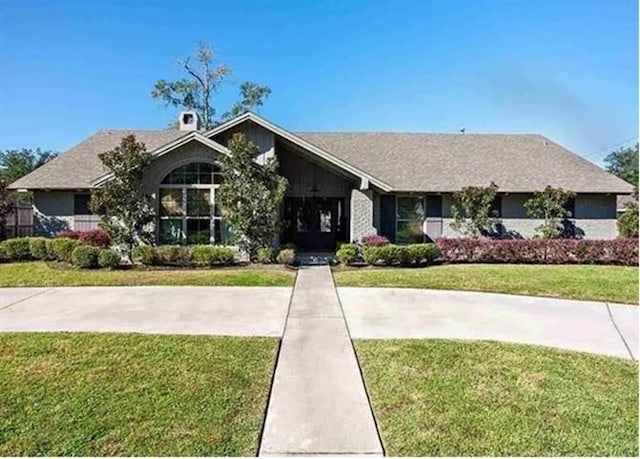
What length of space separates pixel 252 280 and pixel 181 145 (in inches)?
246

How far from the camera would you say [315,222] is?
65.3 ft

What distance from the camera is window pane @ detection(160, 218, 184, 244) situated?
16.4 meters

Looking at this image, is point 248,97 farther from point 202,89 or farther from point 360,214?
point 360,214

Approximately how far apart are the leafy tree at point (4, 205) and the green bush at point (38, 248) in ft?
11.3

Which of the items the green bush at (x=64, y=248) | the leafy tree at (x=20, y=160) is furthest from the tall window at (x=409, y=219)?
the leafy tree at (x=20, y=160)

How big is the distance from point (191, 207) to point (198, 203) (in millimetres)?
281

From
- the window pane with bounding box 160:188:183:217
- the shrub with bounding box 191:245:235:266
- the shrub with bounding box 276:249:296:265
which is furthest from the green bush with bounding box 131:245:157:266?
the shrub with bounding box 276:249:296:265

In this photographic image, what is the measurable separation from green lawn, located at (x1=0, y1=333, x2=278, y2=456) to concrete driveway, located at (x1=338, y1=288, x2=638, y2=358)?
8.02ft

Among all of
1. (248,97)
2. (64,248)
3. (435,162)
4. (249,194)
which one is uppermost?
(248,97)

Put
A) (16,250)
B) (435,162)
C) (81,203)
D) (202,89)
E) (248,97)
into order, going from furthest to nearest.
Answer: (248,97) → (202,89) → (435,162) → (81,203) → (16,250)

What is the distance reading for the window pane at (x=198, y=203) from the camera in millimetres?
16375

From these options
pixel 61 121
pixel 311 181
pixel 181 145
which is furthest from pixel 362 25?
pixel 61 121

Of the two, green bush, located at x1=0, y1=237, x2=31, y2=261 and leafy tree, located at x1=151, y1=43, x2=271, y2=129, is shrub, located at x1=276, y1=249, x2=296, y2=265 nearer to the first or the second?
green bush, located at x1=0, y1=237, x2=31, y2=261

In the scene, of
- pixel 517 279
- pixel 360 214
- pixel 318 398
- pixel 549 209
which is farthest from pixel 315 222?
pixel 318 398
